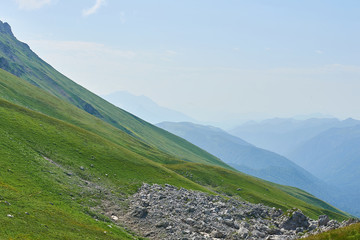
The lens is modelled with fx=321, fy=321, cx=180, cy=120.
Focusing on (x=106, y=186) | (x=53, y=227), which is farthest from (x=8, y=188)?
(x=106, y=186)

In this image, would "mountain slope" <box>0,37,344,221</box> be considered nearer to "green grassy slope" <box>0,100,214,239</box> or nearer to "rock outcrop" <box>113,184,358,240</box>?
"green grassy slope" <box>0,100,214,239</box>

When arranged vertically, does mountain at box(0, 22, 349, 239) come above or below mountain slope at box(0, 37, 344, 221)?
below

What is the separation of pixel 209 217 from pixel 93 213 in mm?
17631

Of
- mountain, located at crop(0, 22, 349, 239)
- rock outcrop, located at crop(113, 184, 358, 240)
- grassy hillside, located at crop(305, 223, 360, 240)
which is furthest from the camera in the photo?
rock outcrop, located at crop(113, 184, 358, 240)

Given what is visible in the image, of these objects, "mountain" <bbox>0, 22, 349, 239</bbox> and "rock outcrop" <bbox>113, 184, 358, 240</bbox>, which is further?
"rock outcrop" <bbox>113, 184, 358, 240</bbox>

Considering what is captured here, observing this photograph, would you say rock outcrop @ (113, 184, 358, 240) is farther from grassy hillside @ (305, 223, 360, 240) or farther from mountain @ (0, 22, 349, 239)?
grassy hillside @ (305, 223, 360, 240)

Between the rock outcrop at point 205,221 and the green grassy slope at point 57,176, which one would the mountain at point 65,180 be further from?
the rock outcrop at point 205,221

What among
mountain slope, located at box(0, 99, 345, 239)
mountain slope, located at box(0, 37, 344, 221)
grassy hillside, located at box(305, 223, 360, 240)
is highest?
grassy hillside, located at box(305, 223, 360, 240)

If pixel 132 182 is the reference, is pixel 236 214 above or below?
above

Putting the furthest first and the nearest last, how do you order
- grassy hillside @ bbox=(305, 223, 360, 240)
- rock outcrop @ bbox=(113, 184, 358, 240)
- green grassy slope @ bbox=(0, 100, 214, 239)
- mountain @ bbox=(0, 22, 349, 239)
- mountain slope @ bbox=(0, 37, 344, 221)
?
mountain slope @ bbox=(0, 37, 344, 221) → rock outcrop @ bbox=(113, 184, 358, 240) → mountain @ bbox=(0, 22, 349, 239) → green grassy slope @ bbox=(0, 100, 214, 239) → grassy hillside @ bbox=(305, 223, 360, 240)

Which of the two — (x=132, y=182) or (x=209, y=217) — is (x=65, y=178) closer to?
(x=132, y=182)

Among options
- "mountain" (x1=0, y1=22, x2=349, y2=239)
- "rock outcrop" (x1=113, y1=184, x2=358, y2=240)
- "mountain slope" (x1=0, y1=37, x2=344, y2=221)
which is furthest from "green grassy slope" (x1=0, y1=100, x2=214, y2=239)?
"mountain slope" (x1=0, y1=37, x2=344, y2=221)

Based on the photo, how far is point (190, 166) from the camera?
386 feet

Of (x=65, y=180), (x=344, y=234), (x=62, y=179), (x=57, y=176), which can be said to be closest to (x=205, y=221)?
(x=344, y=234)
